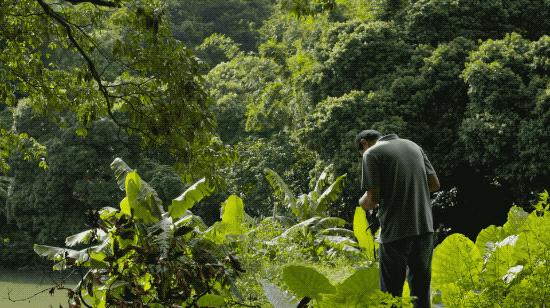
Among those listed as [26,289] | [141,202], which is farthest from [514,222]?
[26,289]

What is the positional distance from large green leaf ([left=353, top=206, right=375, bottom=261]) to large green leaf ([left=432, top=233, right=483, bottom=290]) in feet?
16.3

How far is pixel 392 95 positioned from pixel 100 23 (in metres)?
11.5

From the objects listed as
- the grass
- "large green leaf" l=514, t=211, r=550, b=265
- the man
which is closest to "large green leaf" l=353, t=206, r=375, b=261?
the man

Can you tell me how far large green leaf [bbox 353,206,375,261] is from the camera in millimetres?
9031

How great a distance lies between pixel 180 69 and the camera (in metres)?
6.37

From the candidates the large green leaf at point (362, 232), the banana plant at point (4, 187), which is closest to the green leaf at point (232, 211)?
the large green leaf at point (362, 232)

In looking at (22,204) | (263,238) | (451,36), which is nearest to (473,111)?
(451,36)

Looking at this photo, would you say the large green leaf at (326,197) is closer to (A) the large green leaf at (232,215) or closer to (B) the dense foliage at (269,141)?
(B) the dense foliage at (269,141)

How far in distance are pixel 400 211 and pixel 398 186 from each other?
0.48ft

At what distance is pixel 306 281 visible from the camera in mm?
2762

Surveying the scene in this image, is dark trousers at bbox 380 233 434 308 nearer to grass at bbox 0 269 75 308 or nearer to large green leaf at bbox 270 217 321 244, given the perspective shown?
large green leaf at bbox 270 217 321 244

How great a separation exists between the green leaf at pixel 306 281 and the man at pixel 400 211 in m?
1.67

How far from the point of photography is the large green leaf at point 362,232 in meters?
9.03

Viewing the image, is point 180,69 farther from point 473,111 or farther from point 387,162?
point 473,111
